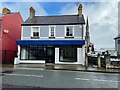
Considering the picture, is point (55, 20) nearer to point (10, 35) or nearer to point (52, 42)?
point (52, 42)

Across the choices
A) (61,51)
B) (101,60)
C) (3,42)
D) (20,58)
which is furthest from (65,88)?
(3,42)

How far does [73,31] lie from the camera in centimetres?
2144

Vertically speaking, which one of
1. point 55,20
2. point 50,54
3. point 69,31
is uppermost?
point 55,20

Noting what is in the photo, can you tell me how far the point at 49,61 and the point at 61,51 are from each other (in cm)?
224

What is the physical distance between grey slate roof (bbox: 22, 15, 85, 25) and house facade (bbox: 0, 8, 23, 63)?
9.99ft

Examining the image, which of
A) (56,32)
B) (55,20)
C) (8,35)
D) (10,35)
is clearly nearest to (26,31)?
(8,35)

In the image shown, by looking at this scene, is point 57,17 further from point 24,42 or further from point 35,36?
point 24,42

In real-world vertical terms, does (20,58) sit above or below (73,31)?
below

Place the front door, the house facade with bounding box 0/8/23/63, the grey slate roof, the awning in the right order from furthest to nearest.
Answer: the house facade with bounding box 0/8/23/63, the grey slate roof, the front door, the awning

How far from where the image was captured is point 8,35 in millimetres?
24016

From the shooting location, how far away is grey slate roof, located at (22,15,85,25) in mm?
22188

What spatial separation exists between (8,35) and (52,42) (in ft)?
26.1

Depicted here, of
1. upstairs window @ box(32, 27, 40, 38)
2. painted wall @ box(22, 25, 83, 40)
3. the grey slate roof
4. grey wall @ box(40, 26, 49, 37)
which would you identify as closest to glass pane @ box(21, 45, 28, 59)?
painted wall @ box(22, 25, 83, 40)

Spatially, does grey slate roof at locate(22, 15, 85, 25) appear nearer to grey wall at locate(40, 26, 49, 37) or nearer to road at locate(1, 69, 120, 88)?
grey wall at locate(40, 26, 49, 37)
